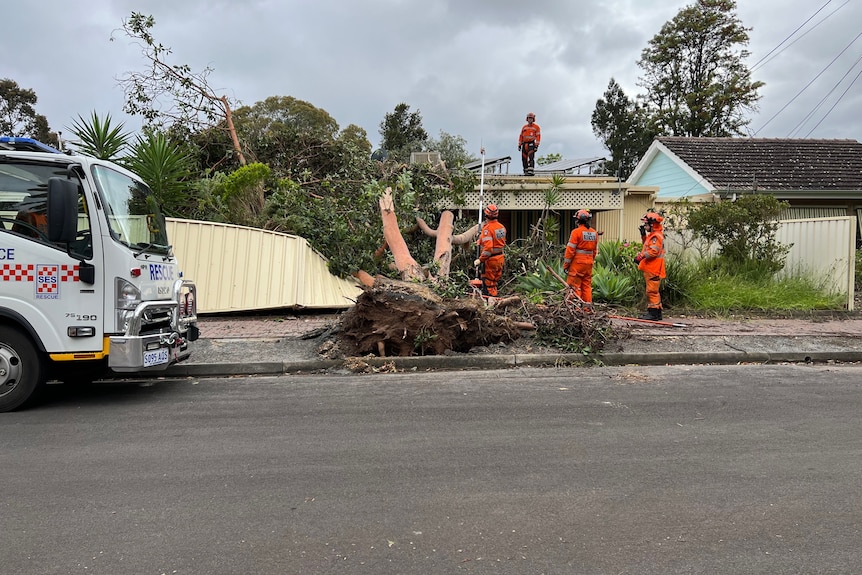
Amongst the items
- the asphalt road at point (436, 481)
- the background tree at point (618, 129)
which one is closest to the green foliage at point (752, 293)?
the asphalt road at point (436, 481)

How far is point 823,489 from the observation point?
12.3 ft

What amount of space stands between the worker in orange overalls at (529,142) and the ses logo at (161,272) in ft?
36.7

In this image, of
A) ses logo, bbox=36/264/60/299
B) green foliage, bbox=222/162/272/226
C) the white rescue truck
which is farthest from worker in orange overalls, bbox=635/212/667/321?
ses logo, bbox=36/264/60/299

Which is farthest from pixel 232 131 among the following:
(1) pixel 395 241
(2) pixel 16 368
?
(2) pixel 16 368

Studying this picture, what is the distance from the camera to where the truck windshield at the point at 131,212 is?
18.4ft

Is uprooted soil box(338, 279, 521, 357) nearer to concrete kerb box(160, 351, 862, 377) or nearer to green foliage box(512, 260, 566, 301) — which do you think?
concrete kerb box(160, 351, 862, 377)

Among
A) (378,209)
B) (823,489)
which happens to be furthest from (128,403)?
(378,209)

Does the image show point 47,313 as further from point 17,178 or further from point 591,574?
point 591,574

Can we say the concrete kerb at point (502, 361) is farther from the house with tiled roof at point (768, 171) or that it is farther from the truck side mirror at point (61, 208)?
the house with tiled roof at point (768, 171)

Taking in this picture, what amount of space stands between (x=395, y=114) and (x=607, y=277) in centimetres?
3617

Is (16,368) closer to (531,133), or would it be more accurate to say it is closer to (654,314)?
(654,314)

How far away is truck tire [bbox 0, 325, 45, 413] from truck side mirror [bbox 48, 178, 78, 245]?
1.06 meters

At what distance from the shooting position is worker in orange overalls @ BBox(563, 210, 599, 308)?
376 inches

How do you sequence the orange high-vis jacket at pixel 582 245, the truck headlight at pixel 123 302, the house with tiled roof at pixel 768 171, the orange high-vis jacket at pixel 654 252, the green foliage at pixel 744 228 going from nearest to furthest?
the truck headlight at pixel 123 302
the orange high-vis jacket at pixel 582 245
the orange high-vis jacket at pixel 654 252
the green foliage at pixel 744 228
the house with tiled roof at pixel 768 171
